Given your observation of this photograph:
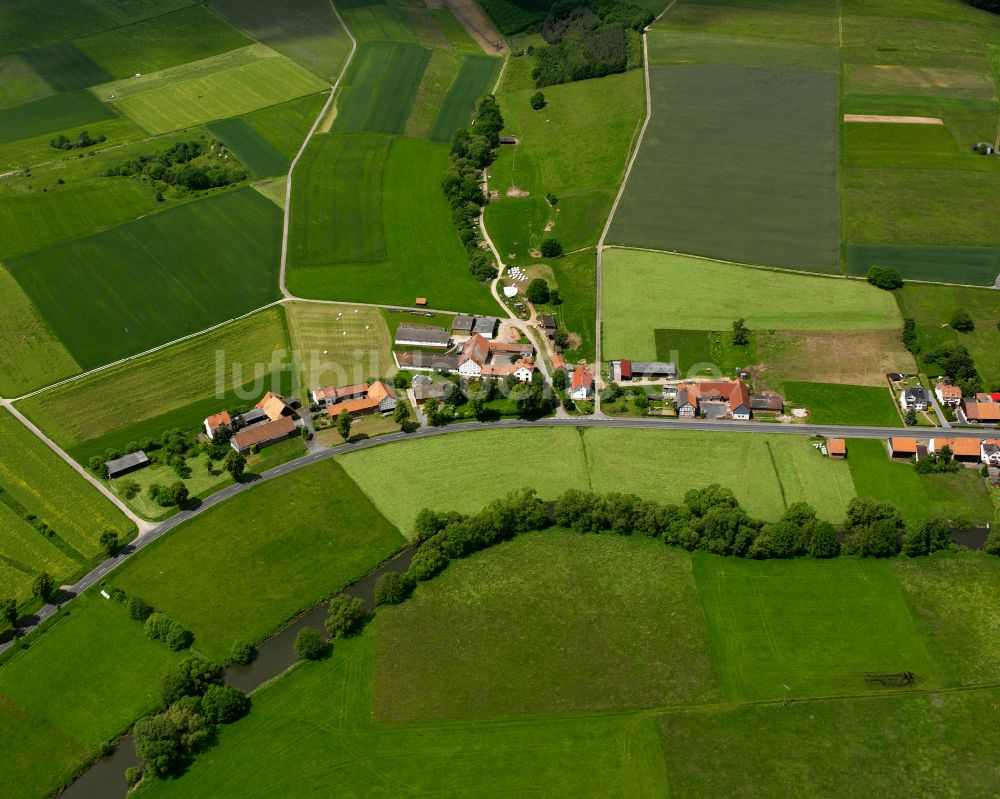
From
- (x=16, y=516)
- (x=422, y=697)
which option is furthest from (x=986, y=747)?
(x=16, y=516)

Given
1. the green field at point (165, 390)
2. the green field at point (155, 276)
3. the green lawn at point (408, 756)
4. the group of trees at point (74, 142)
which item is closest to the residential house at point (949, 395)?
the green lawn at point (408, 756)

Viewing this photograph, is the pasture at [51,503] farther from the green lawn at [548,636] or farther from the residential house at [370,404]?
the green lawn at [548,636]

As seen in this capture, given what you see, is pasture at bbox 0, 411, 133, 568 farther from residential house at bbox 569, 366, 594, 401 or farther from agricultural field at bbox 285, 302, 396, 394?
residential house at bbox 569, 366, 594, 401

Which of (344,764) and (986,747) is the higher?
(344,764)

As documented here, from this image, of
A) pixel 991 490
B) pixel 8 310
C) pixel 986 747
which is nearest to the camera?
pixel 986 747

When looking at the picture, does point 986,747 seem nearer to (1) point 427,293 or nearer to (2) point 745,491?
(2) point 745,491

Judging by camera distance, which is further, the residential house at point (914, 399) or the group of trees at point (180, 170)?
the group of trees at point (180, 170)

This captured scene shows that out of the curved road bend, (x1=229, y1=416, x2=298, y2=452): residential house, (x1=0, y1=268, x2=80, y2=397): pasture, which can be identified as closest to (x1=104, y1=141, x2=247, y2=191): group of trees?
(x1=0, y1=268, x2=80, y2=397): pasture
